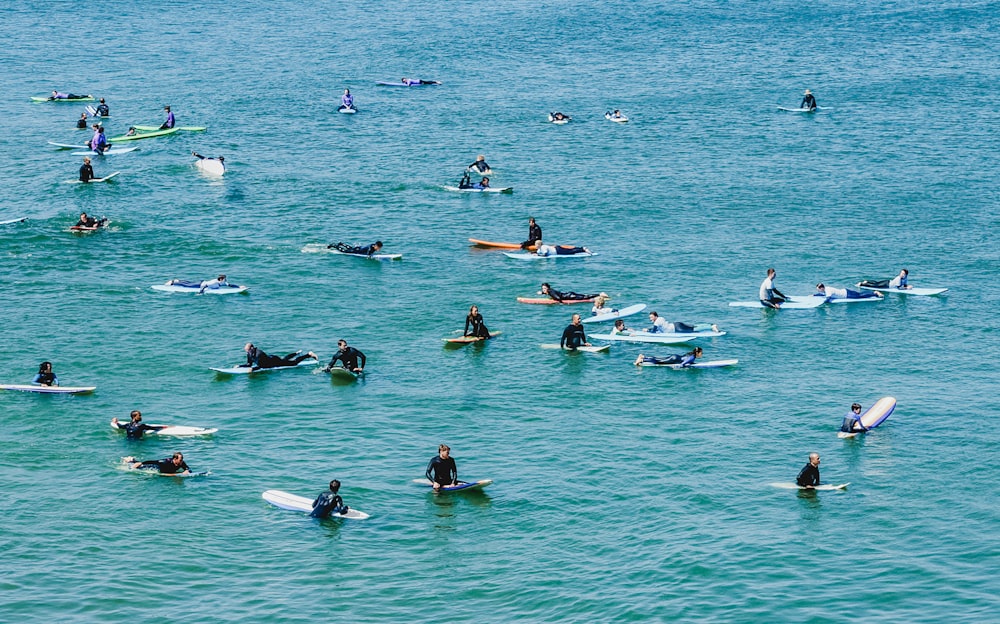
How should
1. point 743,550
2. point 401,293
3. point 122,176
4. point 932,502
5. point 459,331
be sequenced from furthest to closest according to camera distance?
point 122,176 < point 401,293 < point 459,331 < point 932,502 < point 743,550

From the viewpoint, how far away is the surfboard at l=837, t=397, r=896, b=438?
5281cm

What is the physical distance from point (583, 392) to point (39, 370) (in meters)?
24.9

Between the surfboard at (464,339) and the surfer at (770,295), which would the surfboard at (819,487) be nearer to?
the surfboard at (464,339)

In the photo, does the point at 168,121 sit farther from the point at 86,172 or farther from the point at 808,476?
the point at 808,476

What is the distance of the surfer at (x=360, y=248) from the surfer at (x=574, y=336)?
1827cm

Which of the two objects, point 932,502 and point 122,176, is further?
point 122,176

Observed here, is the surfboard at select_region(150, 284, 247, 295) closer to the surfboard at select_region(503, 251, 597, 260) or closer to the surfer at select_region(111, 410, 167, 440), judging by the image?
the surfboard at select_region(503, 251, 597, 260)

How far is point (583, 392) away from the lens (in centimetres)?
5806

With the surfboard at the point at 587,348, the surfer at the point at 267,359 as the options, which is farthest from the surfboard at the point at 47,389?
the surfboard at the point at 587,348

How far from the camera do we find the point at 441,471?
4669 centimetres

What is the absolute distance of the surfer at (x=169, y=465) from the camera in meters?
48.1

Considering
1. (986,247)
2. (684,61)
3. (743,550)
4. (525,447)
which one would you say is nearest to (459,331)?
(525,447)

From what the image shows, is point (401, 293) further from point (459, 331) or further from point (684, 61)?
point (684, 61)

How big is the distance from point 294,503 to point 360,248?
32913mm
